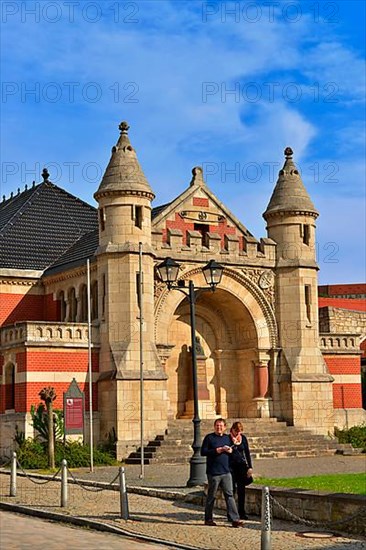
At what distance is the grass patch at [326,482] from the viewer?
2031cm

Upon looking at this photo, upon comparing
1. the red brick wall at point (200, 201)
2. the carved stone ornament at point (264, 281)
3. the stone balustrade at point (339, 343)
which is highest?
the red brick wall at point (200, 201)

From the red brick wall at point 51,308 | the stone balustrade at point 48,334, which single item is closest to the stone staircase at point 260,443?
the stone balustrade at point 48,334

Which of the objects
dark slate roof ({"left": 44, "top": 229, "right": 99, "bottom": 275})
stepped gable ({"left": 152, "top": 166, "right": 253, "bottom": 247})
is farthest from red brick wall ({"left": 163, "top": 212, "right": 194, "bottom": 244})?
dark slate roof ({"left": 44, "top": 229, "right": 99, "bottom": 275})

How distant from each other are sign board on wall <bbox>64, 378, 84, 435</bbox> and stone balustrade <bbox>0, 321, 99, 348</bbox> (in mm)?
4051

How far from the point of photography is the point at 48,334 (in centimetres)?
3269

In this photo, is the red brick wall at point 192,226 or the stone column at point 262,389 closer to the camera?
the red brick wall at point 192,226

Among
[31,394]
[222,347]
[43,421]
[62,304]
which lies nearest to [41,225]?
[62,304]

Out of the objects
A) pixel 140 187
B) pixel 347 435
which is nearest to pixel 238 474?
pixel 140 187

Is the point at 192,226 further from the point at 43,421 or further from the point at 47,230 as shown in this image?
the point at 43,421

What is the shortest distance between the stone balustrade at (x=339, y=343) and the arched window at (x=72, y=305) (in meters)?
9.81

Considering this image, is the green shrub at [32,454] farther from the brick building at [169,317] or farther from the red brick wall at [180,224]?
the red brick wall at [180,224]

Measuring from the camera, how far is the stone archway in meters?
36.5

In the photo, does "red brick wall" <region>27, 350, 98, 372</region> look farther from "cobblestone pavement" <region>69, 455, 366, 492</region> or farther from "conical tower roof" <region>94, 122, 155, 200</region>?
"conical tower roof" <region>94, 122, 155, 200</region>

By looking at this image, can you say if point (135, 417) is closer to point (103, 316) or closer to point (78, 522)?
point (103, 316)
